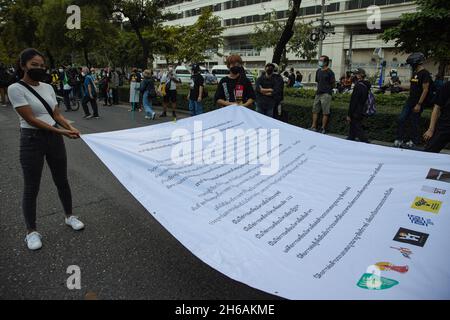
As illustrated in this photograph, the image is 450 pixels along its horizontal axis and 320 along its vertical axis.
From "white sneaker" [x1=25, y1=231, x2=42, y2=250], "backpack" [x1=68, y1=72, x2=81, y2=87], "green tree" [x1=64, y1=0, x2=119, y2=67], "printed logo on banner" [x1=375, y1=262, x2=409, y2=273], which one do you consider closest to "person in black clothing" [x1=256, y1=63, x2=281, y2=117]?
"white sneaker" [x1=25, y1=231, x2=42, y2=250]

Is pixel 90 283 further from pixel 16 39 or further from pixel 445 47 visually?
pixel 16 39

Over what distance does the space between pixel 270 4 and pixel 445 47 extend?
43.1m

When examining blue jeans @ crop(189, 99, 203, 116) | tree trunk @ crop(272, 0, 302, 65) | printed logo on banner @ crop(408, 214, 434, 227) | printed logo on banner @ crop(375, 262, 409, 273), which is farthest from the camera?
tree trunk @ crop(272, 0, 302, 65)

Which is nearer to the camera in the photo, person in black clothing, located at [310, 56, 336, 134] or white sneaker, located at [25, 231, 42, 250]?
white sneaker, located at [25, 231, 42, 250]

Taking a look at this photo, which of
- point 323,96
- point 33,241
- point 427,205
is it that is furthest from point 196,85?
point 427,205

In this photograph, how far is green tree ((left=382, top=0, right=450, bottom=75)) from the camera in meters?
11.8

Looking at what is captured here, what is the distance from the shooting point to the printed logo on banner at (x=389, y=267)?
6.45 feet

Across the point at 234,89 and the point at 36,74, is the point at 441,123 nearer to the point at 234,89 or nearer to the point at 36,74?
the point at 234,89

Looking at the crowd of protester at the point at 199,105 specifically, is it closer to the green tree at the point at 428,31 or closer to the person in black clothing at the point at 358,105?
the person in black clothing at the point at 358,105

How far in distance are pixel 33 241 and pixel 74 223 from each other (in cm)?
47

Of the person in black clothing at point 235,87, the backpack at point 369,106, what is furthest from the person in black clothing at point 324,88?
the person in black clothing at point 235,87

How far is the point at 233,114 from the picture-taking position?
3918mm

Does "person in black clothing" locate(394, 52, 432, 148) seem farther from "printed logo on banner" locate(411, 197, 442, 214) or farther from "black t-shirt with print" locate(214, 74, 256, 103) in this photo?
"printed logo on banner" locate(411, 197, 442, 214)

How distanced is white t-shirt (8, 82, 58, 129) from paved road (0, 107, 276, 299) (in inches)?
47.5
